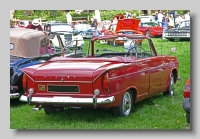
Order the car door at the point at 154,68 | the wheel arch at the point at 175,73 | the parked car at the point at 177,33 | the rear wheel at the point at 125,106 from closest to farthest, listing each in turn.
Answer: the rear wheel at the point at 125,106 < the car door at the point at 154,68 < the parked car at the point at 177,33 < the wheel arch at the point at 175,73

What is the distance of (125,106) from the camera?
7.23m

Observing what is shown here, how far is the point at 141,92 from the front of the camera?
7.54 meters

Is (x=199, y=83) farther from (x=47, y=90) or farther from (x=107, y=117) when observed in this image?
(x=47, y=90)

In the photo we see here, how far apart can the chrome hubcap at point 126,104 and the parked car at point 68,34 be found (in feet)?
4.45

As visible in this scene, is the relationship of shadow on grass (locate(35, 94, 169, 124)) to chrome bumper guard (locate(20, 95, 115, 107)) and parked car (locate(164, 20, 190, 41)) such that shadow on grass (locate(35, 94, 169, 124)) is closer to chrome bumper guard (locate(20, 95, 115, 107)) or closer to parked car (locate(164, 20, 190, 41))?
chrome bumper guard (locate(20, 95, 115, 107))

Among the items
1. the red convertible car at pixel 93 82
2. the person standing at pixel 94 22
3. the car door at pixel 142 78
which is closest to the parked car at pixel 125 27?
the person standing at pixel 94 22

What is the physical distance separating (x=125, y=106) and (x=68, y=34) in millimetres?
3195

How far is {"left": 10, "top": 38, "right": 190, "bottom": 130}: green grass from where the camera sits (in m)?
6.98

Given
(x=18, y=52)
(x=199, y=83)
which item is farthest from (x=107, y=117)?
(x=18, y=52)

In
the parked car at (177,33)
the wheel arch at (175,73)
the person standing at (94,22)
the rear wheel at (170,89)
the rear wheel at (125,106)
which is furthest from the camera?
the wheel arch at (175,73)

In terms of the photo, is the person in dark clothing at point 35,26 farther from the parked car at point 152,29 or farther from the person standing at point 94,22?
the parked car at point 152,29

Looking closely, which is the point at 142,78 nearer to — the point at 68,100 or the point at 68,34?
the point at 68,100

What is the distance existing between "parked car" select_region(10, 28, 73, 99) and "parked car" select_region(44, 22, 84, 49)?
221 millimetres

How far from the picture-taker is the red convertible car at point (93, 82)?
671cm
